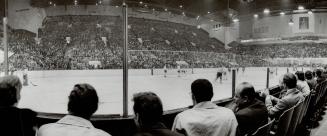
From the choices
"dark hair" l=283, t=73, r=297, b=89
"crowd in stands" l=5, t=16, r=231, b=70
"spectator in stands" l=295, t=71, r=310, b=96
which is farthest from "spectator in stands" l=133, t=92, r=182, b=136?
"spectator in stands" l=295, t=71, r=310, b=96

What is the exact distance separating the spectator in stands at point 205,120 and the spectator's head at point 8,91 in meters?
0.87

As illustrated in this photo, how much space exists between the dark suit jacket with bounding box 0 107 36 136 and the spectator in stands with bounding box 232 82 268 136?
1.30 metres

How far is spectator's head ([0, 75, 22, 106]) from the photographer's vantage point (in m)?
1.35

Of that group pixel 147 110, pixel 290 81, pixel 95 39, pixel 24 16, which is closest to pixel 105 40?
pixel 95 39

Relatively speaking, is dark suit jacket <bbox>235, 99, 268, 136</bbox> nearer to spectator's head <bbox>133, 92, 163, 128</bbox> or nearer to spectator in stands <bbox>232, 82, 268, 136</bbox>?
spectator in stands <bbox>232, 82, 268, 136</bbox>

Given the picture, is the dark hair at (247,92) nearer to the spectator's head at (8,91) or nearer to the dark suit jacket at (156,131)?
the dark suit jacket at (156,131)

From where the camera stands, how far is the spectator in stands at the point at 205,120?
1.43m

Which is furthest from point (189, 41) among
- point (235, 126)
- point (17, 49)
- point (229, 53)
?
point (235, 126)

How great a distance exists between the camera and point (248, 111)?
190 cm

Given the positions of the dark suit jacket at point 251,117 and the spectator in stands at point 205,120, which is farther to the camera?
the dark suit jacket at point 251,117

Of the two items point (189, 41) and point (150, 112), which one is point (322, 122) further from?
point (150, 112)

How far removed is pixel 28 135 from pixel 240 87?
1.52m

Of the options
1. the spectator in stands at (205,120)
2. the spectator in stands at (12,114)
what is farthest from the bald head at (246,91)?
the spectator in stands at (12,114)

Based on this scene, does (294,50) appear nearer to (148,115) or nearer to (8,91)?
(148,115)
